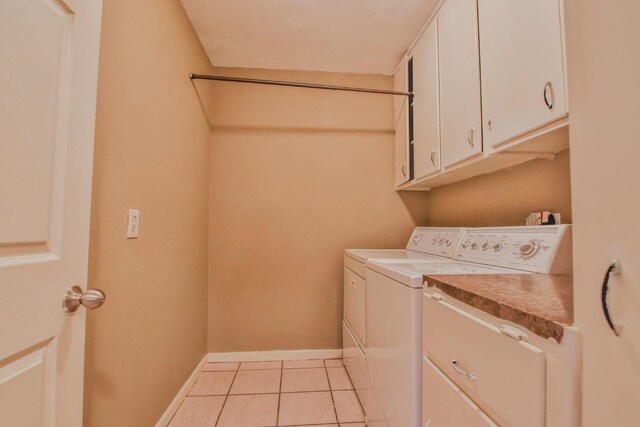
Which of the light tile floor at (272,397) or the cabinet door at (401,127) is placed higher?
the cabinet door at (401,127)

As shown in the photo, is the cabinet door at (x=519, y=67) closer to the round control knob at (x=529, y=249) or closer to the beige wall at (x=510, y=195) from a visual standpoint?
the beige wall at (x=510, y=195)

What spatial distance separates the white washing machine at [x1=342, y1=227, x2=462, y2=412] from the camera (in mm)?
1691

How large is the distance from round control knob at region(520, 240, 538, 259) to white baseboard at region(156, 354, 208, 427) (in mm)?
1972

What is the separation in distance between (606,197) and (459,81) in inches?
52.5

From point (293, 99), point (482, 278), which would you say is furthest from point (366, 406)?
point (293, 99)

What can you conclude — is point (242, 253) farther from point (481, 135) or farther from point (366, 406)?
point (481, 135)

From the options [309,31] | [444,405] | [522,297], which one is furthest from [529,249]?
[309,31]

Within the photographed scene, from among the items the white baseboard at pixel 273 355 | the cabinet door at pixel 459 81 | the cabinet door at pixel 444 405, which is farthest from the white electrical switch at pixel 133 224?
the cabinet door at pixel 459 81

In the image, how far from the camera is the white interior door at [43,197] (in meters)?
0.53

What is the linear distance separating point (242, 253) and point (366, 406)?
4.72 feet

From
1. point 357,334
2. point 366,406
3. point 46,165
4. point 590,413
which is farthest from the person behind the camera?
point 357,334

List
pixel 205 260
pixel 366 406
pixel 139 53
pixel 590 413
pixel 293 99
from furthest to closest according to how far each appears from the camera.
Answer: pixel 293 99, pixel 205 260, pixel 366 406, pixel 139 53, pixel 590 413

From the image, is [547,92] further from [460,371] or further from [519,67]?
[460,371]

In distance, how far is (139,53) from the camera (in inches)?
50.9
